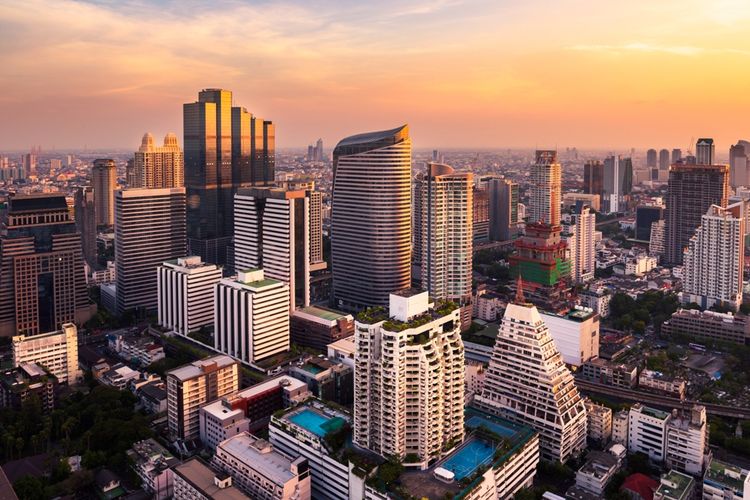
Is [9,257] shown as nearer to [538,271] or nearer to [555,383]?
[555,383]

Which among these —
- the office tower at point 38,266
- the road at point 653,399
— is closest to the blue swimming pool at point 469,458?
the road at point 653,399

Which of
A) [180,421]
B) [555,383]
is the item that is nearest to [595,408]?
[555,383]

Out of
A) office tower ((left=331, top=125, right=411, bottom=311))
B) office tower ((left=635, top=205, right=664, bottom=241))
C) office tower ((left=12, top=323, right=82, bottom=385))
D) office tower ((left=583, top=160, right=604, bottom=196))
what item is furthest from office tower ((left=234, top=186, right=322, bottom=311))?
office tower ((left=583, top=160, right=604, bottom=196))

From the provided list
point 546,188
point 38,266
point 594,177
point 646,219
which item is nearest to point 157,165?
point 38,266

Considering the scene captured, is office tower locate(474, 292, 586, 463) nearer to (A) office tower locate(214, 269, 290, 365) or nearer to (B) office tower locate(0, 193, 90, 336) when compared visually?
(A) office tower locate(214, 269, 290, 365)

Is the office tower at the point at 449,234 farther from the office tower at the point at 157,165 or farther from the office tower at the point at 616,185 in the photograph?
the office tower at the point at 616,185

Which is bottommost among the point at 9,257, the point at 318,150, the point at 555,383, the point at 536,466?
the point at 536,466
